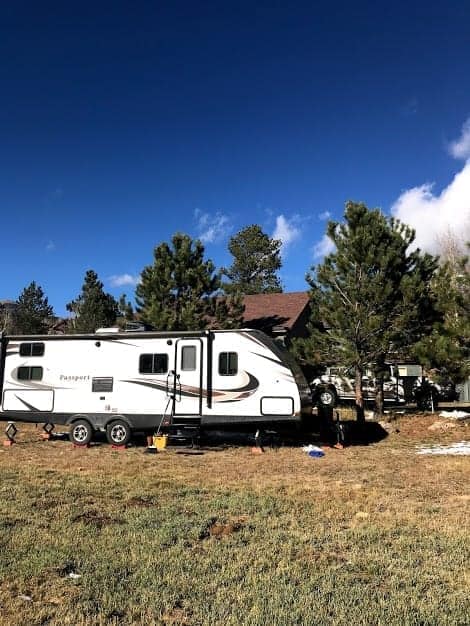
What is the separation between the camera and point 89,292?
2905 cm

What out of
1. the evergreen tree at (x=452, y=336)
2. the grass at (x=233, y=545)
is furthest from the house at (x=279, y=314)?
the grass at (x=233, y=545)

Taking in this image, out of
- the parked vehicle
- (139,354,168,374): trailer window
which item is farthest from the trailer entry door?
the parked vehicle

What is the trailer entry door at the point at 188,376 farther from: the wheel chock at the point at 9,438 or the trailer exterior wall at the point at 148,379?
the wheel chock at the point at 9,438

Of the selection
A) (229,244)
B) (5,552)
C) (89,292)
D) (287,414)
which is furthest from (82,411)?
(229,244)

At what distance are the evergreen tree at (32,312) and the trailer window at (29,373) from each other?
66.1 ft

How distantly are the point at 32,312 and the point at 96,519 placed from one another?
31.9 meters

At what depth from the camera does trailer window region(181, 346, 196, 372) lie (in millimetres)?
12789

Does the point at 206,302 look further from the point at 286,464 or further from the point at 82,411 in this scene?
the point at 286,464

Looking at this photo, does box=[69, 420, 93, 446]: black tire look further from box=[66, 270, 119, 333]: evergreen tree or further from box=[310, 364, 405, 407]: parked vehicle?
box=[66, 270, 119, 333]: evergreen tree

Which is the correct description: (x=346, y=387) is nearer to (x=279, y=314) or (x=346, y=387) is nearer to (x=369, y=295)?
(x=369, y=295)

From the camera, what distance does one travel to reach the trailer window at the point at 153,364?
1301 cm

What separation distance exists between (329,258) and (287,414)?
701 cm

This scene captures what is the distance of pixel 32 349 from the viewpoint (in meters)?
13.9

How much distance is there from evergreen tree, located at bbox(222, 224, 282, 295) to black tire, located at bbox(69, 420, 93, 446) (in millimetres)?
33201
